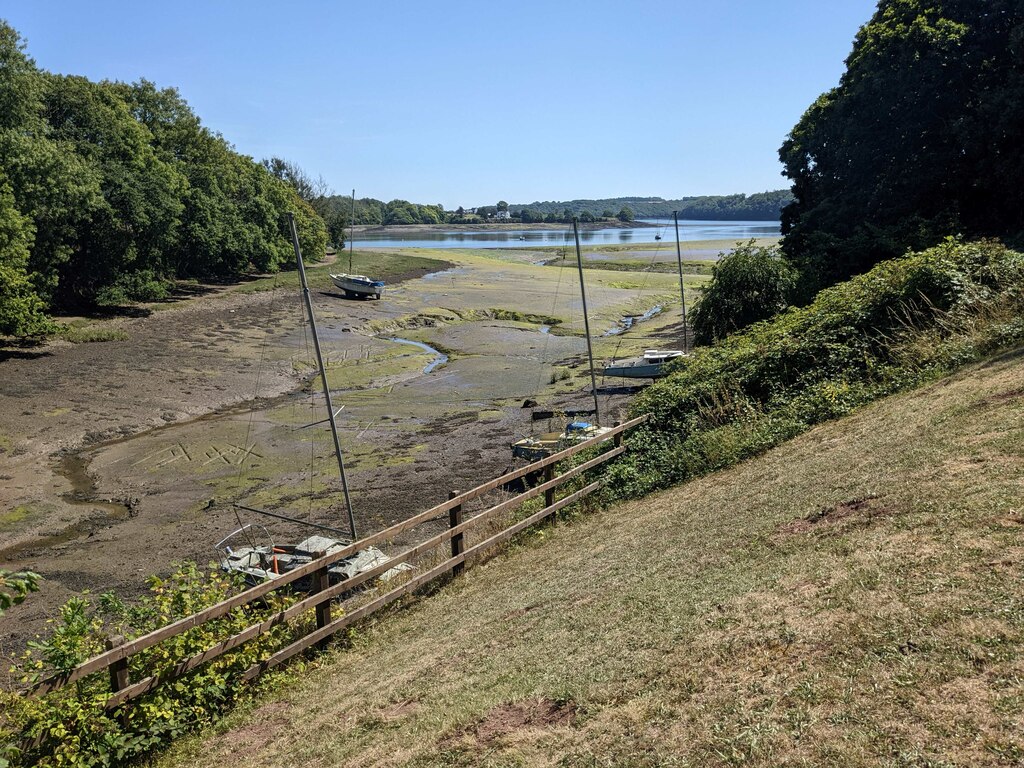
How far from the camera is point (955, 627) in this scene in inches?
205

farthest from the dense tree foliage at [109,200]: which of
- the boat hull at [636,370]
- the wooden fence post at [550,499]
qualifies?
the wooden fence post at [550,499]

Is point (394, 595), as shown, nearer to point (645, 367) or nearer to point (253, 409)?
point (253, 409)

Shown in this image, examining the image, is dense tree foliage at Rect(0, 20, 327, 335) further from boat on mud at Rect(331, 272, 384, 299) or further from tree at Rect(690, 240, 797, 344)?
tree at Rect(690, 240, 797, 344)

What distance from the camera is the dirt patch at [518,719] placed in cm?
583

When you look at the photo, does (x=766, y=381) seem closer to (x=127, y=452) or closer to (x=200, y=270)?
(x=127, y=452)

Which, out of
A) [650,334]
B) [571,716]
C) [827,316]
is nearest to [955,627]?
[571,716]

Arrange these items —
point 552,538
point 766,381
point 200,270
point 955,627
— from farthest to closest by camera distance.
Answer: point 200,270 < point 766,381 < point 552,538 < point 955,627

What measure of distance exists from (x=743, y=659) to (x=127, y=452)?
2511 cm

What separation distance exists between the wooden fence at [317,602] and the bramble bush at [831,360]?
6.91 feet

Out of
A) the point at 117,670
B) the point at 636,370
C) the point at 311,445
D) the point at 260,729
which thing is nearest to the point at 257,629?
the point at 260,729

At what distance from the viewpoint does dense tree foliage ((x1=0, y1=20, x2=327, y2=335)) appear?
3700 cm

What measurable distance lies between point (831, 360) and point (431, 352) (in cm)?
3105

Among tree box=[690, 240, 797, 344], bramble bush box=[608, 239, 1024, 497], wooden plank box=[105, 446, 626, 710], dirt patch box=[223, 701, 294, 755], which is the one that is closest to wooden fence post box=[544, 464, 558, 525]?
wooden plank box=[105, 446, 626, 710]

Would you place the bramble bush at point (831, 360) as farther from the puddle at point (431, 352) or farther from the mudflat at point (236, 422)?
the puddle at point (431, 352)
